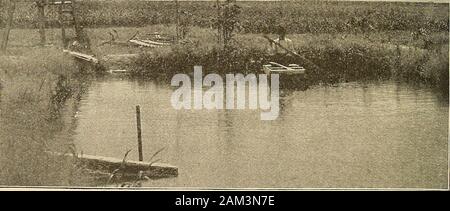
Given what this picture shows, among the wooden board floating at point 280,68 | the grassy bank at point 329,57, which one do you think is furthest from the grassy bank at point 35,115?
the wooden board floating at point 280,68

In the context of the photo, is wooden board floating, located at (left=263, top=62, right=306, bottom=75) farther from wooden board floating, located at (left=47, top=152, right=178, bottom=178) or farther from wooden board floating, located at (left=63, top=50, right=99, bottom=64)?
wooden board floating, located at (left=63, top=50, right=99, bottom=64)

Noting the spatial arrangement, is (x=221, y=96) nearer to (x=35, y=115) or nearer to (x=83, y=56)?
(x=83, y=56)

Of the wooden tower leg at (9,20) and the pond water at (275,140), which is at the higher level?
the wooden tower leg at (9,20)

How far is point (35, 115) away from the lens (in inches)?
111

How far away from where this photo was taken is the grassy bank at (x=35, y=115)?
2770 mm

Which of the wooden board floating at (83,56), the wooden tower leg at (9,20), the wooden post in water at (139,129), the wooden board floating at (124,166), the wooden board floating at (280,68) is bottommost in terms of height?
→ the wooden board floating at (124,166)

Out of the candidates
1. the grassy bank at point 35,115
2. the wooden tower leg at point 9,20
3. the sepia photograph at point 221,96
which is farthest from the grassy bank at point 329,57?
the wooden tower leg at point 9,20

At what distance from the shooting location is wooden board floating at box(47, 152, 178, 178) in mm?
2775

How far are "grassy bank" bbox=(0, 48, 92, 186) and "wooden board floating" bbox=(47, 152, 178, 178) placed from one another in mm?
68

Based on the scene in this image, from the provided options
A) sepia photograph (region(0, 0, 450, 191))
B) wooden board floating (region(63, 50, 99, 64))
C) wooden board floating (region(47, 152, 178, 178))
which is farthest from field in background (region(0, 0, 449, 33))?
wooden board floating (region(47, 152, 178, 178))

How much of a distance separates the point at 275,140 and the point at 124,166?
683 millimetres

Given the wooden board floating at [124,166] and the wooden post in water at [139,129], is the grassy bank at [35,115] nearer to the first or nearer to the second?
the wooden board floating at [124,166]
